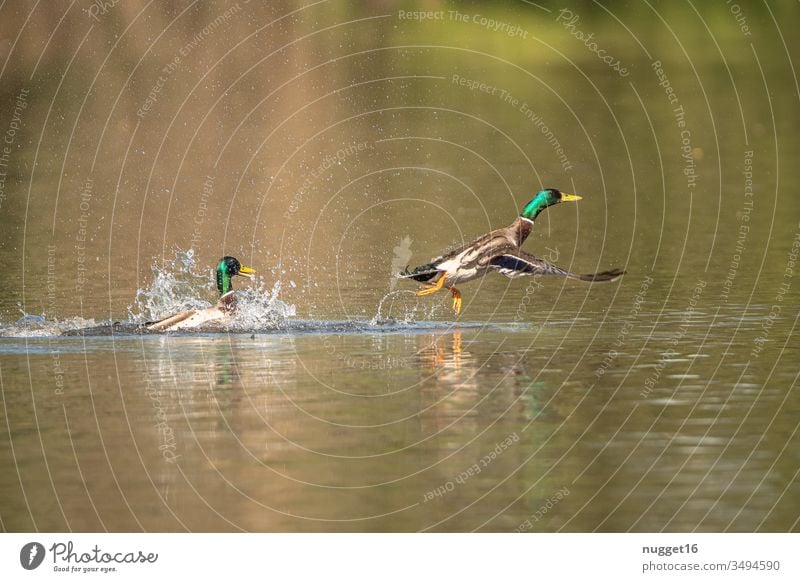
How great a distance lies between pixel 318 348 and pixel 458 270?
283 cm

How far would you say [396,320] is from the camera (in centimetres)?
2447

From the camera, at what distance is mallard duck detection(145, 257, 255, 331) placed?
2380 centimetres

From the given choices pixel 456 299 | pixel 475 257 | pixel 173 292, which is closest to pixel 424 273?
pixel 456 299

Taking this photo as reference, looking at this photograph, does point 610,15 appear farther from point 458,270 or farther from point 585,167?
point 458,270

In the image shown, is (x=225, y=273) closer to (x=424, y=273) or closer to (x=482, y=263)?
(x=424, y=273)

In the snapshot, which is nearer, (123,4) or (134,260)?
(134,260)

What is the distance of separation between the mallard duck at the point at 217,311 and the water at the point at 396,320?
0.39m

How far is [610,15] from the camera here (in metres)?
79.1

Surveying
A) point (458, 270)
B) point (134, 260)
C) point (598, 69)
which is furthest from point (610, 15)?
point (458, 270)
